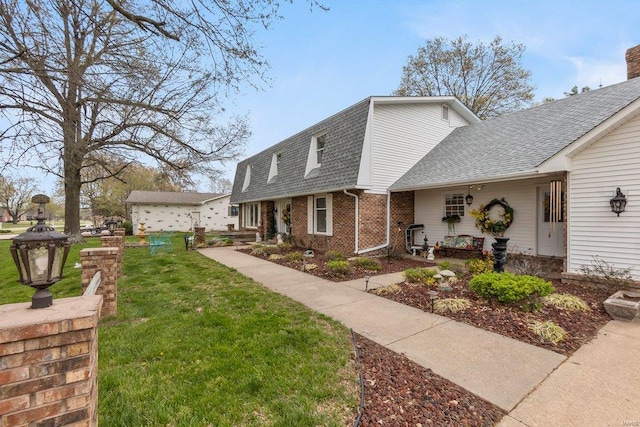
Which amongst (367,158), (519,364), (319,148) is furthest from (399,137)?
(519,364)

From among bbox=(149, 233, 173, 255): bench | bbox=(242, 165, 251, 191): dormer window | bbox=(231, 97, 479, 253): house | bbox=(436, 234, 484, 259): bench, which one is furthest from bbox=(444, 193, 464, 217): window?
bbox=(242, 165, 251, 191): dormer window

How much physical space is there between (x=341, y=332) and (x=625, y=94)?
10.4 m

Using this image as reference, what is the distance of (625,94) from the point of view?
8.15 m

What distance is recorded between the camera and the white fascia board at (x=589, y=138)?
5.52 m

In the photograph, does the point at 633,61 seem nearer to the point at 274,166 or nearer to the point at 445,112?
the point at 445,112

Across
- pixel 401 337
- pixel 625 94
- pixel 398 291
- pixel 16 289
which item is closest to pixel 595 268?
pixel 398 291

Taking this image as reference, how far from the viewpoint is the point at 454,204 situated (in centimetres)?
1037

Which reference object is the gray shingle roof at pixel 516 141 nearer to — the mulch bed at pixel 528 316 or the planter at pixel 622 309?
the mulch bed at pixel 528 316

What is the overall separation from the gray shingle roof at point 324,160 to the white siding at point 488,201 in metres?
3.31

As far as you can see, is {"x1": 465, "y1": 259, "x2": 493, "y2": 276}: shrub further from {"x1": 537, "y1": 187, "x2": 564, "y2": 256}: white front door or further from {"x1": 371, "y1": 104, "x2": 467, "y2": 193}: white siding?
{"x1": 371, "y1": 104, "x2": 467, "y2": 193}: white siding

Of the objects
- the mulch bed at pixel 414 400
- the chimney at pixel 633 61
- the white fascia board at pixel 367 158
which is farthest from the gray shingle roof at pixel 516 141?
the mulch bed at pixel 414 400

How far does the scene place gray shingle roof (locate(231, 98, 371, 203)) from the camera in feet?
33.6

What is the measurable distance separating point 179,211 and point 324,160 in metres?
22.2

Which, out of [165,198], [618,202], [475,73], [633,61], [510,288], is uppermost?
[475,73]
